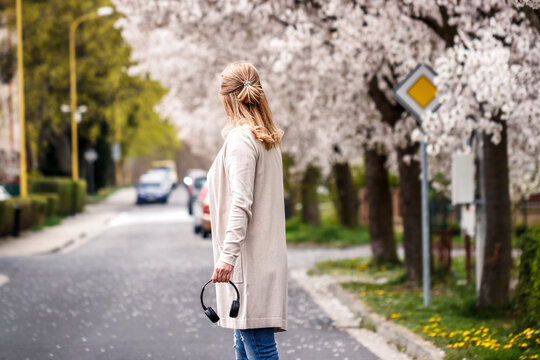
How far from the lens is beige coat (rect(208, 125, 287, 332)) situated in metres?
4.07

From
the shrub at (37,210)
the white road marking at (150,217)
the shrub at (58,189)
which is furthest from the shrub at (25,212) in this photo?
the shrub at (58,189)

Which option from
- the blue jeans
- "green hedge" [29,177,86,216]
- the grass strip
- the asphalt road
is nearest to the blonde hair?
the blue jeans

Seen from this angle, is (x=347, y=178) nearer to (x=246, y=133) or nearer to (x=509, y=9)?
(x=509, y=9)

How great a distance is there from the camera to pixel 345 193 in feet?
76.0

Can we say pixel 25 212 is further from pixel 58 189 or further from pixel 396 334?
pixel 396 334

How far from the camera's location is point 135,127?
52594 millimetres

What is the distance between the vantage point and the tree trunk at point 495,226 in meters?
8.43

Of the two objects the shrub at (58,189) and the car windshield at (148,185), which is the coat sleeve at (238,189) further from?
the car windshield at (148,185)

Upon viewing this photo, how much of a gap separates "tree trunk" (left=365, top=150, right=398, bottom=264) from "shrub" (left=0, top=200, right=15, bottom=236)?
9911 millimetres

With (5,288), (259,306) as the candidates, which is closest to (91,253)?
(5,288)

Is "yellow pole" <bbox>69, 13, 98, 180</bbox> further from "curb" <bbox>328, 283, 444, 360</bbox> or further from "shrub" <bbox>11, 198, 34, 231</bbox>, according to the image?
"curb" <bbox>328, 283, 444, 360</bbox>

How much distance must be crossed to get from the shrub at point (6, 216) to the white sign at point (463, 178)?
46.1 feet

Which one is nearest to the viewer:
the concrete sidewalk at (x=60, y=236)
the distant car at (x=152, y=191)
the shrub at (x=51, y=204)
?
the concrete sidewalk at (x=60, y=236)

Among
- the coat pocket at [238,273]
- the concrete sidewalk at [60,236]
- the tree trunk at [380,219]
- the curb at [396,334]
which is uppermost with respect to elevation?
the coat pocket at [238,273]
